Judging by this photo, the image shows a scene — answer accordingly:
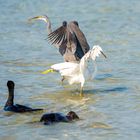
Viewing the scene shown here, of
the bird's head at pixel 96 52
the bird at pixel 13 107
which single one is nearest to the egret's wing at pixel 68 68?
the bird's head at pixel 96 52

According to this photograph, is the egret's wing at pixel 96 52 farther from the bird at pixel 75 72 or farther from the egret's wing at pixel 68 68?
the egret's wing at pixel 68 68

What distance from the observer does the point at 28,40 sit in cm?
1581

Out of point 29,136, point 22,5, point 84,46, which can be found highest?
point 22,5

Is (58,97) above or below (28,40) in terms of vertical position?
below

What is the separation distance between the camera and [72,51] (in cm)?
1215

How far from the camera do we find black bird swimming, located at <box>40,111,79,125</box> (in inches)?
370

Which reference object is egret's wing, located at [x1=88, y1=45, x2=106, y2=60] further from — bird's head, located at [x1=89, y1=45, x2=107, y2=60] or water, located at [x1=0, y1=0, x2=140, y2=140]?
water, located at [x1=0, y1=0, x2=140, y2=140]

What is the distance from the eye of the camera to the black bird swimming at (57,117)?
940 cm

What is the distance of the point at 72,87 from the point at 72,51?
0.69 m

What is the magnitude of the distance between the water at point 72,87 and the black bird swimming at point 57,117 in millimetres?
88

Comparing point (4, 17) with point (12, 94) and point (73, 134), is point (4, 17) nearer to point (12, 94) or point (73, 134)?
point (12, 94)

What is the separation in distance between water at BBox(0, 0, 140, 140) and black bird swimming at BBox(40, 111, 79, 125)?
0.29 ft

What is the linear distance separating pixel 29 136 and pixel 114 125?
127 cm

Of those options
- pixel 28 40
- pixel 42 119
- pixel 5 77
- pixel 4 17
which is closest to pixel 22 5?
pixel 4 17
